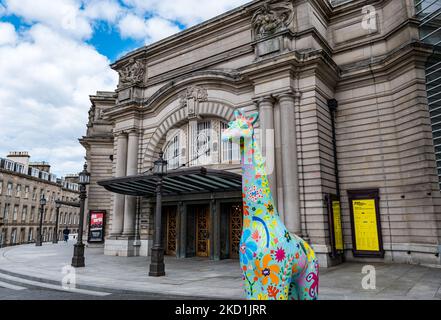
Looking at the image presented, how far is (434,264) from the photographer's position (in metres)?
12.7

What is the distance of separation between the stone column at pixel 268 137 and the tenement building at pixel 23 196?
3282 cm

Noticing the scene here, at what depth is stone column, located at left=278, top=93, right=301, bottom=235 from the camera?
13773mm

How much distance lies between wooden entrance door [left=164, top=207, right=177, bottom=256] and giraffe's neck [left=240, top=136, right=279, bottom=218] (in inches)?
593

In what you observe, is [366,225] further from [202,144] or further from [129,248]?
[129,248]

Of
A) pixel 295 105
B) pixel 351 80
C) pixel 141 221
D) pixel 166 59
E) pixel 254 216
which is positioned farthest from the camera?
pixel 166 59

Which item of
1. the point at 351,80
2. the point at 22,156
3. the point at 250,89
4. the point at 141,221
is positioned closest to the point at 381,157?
the point at 351,80

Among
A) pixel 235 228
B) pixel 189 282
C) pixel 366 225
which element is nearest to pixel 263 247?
pixel 189 282

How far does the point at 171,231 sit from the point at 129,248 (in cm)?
258

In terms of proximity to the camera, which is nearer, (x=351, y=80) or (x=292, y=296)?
(x=292, y=296)

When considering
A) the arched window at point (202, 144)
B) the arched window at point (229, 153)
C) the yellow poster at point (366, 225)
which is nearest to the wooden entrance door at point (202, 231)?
the arched window at point (202, 144)

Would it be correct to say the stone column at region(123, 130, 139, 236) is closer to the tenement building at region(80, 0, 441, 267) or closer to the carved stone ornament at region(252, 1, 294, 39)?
the tenement building at region(80, 0, 441, 267)

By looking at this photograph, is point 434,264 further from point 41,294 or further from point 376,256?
point 41,294

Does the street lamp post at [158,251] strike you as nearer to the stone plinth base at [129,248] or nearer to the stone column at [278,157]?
the stone column at [278,157]
